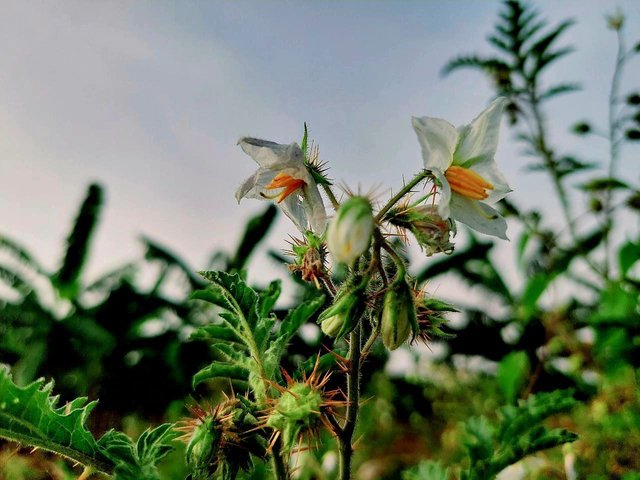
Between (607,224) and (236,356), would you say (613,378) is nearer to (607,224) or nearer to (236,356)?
(607,224)

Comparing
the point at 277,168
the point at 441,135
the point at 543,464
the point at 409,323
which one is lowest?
the point at 543,464

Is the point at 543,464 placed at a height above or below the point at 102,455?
below

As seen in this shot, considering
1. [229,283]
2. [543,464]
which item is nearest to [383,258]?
[229,283]

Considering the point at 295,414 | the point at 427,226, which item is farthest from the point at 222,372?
the point at 427,226

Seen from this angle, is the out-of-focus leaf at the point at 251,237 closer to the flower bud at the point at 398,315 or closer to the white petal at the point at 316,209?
the white petal at the point at 316,209

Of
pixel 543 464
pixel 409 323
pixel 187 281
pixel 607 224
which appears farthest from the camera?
pixel 187 281

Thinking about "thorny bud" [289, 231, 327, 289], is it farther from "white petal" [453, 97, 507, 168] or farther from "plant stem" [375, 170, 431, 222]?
"white petal" [453, 97, 507, 168]

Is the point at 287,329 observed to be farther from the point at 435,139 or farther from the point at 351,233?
the point at 435,139
